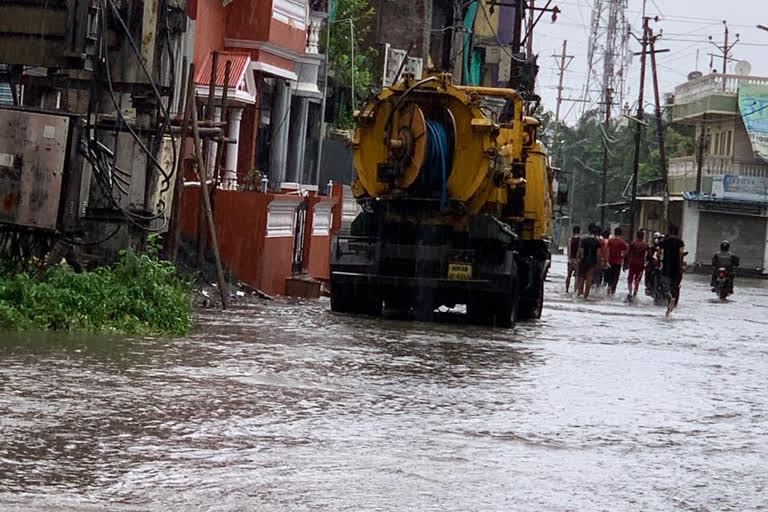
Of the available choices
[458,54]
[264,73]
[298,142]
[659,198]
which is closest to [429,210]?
[264,73]

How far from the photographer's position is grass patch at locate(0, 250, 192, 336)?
47.5 ft

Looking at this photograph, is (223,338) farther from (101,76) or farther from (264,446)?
(264,446)

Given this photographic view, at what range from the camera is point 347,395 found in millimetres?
11797

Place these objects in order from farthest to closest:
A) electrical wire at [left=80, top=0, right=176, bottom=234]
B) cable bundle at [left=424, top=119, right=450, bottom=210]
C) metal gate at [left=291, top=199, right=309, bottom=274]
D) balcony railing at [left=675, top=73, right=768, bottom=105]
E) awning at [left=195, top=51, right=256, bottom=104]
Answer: balcony railing at [left=675, top=73, right=768, bottom=105], awning at [left=195, top=51, right=256, bottom=104], metal gate at [left=291, top=199, right=309, bottom=274], cable bundle at [left=424, top=119, right=450, bottom=210], electrical wire at [left=80, top=0, right=176, bottom=234]

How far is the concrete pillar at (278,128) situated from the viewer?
3269 cm

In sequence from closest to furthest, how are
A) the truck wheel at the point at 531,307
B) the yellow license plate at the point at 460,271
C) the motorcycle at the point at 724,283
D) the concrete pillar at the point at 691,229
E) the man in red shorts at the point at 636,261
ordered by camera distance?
1. the yellow license plate at the point at 460,271
2. the truck wheel at the point at 531,307
3. the man in red shorts at the point at 636,261
4. the motorcycle at the point at 724,283
5. the concrete pillar at the point at 691,229

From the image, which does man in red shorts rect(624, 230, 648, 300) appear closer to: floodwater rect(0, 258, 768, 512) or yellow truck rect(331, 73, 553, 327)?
yellow truck rect(331, 73, 553, 327)

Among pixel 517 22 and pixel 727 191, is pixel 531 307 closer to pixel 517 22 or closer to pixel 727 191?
pixel 517 22

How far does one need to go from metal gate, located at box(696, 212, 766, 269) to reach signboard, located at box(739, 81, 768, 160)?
3383 millimetres

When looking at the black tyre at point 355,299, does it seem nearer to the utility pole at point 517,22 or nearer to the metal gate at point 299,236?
the metal gate at point 299,236

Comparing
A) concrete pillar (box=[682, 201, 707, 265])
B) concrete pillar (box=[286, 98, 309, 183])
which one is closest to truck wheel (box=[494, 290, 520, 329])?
concrete pillar (box=[286, 98, 309, 183])

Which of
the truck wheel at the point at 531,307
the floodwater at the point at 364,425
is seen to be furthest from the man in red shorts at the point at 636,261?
the floodwater at the point at 364,425

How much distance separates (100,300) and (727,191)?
62.3 m

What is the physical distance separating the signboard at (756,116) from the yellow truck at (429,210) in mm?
55174
